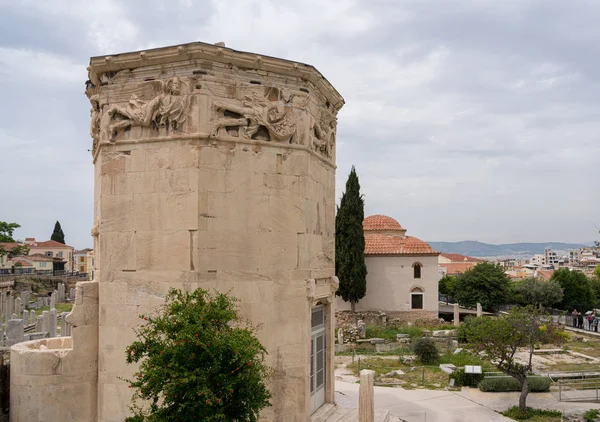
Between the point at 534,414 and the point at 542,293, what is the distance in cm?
3060

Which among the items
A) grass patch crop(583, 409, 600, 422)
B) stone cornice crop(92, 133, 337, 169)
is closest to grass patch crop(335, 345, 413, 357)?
grass patch crop(583, 409, 600, 422)

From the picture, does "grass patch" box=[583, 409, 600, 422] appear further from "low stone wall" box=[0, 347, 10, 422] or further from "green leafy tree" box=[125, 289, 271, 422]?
"low stone wall" box=[0, 347, 10, 422]

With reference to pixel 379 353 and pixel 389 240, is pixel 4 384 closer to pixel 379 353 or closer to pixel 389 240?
pixel 379 353

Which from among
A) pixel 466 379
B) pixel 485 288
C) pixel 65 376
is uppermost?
pixel 65 376

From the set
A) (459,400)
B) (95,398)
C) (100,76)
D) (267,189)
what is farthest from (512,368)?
(100,76)

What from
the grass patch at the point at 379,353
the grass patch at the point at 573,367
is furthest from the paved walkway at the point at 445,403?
the grass patch at the point at 379,353

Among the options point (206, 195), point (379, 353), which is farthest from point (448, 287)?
point (206, 195)

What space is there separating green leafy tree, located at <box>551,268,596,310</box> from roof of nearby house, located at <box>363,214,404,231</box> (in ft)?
55.6

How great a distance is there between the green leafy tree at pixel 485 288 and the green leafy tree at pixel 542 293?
69.7 inches

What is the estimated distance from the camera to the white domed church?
3800 cm

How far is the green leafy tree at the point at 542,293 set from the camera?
4366 cm

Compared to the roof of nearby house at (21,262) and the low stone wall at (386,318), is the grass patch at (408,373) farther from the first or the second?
the roof of nearby house at (21,262)

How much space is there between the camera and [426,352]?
80.0ft

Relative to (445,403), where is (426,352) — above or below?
above
